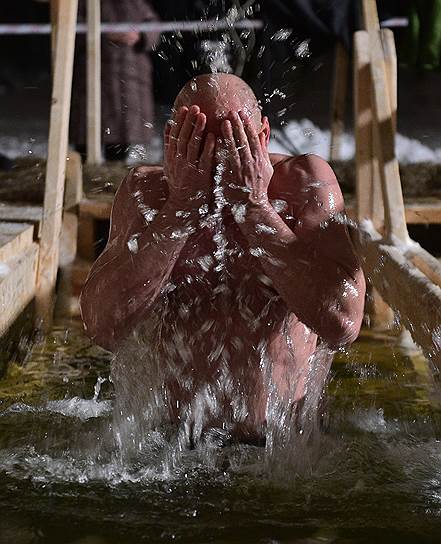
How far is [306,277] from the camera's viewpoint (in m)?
1.51

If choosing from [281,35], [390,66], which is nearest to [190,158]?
[390,66]

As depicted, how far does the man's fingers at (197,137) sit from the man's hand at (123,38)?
286 cm

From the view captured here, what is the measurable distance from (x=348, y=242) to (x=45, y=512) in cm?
68

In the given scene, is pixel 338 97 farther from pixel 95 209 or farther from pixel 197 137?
pixel 197 137

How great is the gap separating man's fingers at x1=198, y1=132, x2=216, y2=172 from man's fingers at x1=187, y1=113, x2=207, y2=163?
0.01 meters

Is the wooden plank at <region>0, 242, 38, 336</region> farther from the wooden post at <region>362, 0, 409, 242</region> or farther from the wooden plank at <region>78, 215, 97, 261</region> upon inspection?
the wooden post at <region>362, 0, 409, 242</region>

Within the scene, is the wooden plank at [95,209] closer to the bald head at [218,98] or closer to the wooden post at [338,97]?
the wooden post at [338,97]

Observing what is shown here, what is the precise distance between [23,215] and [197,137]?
2.05 meters

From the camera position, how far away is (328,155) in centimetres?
440

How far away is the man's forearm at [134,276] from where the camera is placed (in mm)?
1516

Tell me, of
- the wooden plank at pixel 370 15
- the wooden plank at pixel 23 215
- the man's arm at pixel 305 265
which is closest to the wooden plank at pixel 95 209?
A: the wooden plank at pixel 23 215

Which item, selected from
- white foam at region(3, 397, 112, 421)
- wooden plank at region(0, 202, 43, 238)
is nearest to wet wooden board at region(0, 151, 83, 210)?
wooden plank at region(0, 202, 43, 238)

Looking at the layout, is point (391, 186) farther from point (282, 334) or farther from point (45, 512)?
point (45, 512)

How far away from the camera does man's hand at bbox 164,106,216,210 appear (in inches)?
56.7
